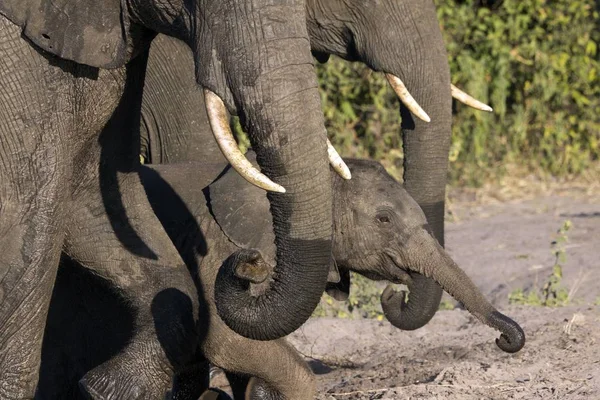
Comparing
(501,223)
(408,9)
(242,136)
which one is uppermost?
(408,9)

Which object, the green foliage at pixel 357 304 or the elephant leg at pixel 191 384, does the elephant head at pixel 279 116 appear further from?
the green foliage at pixel 357 304

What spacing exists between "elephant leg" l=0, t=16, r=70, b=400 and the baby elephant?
72cm

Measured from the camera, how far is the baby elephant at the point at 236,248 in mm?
5254

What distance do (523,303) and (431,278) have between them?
1.92 meters

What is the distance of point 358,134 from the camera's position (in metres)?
10.6

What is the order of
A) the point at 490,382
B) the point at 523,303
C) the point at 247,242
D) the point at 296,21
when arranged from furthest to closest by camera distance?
the point at 523,303 < the point at 490,382 < the point at 247,242 < the point at 296,21

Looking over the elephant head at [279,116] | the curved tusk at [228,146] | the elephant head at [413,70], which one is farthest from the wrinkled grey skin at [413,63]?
the curved tusk at [228,146]

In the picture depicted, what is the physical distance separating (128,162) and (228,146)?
1268 millimetres

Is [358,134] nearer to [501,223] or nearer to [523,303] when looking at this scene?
[501,223]

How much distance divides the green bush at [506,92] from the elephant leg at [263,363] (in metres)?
4.87

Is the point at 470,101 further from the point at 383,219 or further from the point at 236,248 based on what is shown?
the point at 236,248

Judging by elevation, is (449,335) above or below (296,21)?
below

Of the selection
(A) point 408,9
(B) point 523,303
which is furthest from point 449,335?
(A) point 408,9

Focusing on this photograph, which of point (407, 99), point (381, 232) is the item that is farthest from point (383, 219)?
point (407, 99)
